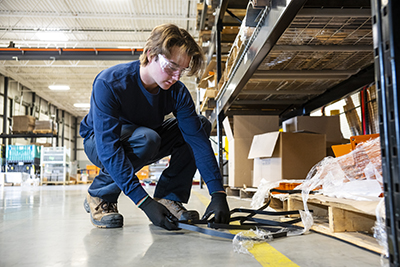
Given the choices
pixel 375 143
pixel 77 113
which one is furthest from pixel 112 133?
pixel 77 113

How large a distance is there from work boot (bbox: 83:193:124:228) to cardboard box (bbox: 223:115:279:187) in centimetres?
255

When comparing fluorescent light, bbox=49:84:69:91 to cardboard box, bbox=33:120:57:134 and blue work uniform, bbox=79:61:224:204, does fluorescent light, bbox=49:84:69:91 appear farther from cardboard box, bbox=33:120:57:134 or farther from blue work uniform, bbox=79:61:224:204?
blue work uniform, bbox=79:61:224:204

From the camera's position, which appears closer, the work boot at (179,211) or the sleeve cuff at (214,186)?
the sleeve cuff at (214,186)

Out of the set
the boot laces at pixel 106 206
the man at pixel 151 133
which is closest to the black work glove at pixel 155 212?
the man at pixel 151 133

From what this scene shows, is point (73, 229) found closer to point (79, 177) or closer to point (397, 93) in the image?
point (397, 93)

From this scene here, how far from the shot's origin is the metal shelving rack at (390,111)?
854 mm

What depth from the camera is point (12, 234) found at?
6.59ft

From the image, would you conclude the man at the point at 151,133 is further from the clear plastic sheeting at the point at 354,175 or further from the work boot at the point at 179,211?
the clear plastic sheeting at the point at 354,175

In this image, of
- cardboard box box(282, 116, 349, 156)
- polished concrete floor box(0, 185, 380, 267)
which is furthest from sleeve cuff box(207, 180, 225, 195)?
cardboard box box(282, 116, 349, 156)

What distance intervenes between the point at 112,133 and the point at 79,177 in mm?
17013

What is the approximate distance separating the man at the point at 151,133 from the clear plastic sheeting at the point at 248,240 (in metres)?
0.26

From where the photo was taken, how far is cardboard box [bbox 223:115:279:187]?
4609 mm

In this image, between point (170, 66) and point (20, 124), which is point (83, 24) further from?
point (170, 66)

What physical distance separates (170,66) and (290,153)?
2.09m
